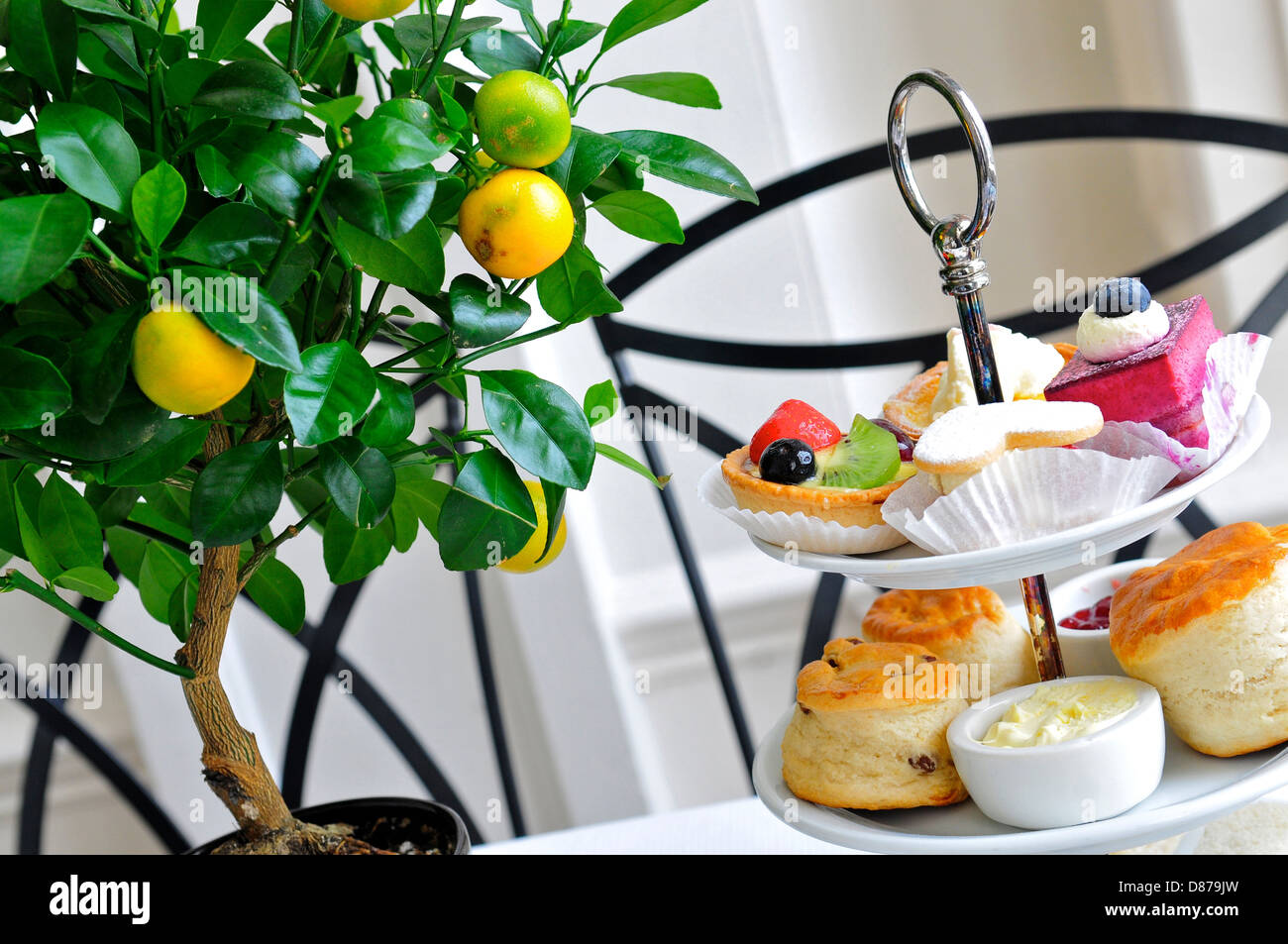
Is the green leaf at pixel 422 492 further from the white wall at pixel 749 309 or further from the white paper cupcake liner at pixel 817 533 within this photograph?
the white wall at pixel 749 309

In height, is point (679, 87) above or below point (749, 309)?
above

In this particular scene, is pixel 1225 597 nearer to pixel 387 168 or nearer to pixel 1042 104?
pixel 387 168

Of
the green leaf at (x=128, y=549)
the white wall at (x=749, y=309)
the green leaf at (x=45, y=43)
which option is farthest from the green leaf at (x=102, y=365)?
the white wall at (x=749, y=309)

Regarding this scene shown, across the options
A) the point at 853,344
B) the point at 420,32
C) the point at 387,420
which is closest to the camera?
the point at 387,420

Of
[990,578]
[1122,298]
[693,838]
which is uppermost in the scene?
[1122,298]

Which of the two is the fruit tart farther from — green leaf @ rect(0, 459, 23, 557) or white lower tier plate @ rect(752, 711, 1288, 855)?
green leaf @ rect(0, 459, 23, 557)

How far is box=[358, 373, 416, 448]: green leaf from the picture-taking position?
1.42ft

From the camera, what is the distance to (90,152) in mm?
366

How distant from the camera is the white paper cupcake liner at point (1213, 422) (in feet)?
1.47

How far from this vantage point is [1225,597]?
0.47m

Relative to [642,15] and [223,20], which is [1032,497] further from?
[223,20]

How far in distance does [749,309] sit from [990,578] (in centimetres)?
97

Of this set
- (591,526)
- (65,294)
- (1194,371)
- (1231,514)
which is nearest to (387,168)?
(65,294)

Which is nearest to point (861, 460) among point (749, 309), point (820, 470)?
point (820, 470)
